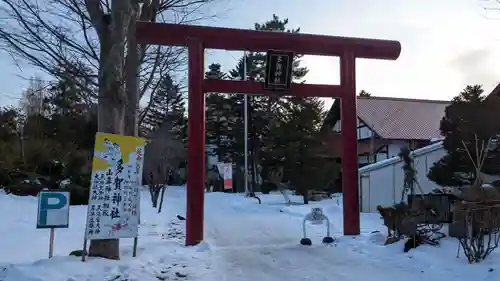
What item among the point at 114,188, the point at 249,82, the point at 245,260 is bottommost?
the point at 245,260

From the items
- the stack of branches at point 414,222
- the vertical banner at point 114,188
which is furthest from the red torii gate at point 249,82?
the vertical banner at point 114,188

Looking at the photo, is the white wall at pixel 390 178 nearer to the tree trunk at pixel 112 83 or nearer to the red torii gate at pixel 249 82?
the red torii gate at pixel 249 82

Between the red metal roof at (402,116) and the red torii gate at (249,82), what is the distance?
55.5ft

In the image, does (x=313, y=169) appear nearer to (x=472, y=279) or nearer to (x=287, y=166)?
(x=287, y=166)

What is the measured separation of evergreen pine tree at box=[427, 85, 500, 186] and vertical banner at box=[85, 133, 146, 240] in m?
7.54

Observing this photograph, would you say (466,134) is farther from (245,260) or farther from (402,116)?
(402,116)

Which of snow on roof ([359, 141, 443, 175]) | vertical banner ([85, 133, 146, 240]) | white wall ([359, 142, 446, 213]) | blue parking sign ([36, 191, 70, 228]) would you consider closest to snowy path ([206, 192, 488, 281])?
vertical banner ([85, 133, 146, 240])

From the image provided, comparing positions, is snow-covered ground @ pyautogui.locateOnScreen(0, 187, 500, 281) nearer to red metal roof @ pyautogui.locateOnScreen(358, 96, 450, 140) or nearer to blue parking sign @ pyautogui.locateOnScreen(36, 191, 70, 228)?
blue parking sign @ pyautogui.locateOnScreen(36, 191, 70, 228)

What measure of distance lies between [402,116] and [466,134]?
60.4ft

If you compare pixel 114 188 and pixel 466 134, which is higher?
pixel 466 134

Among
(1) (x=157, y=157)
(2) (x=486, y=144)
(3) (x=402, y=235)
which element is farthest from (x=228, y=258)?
(1) (x=157, y=157)

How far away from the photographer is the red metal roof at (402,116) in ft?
90.4

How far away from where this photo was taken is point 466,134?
11797mm

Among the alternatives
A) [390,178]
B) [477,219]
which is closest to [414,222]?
[477,219]
